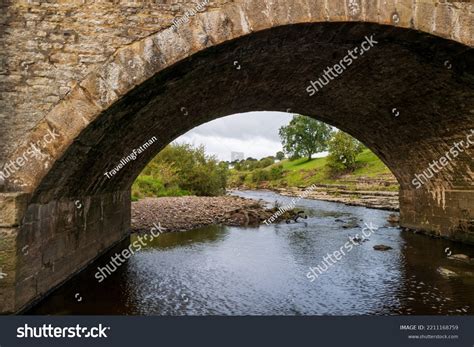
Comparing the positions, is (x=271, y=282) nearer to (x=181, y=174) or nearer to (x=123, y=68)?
(x=123, y=68)

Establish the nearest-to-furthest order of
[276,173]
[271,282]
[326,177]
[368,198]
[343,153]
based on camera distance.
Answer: [271,282] → [368,198] → [343,153] → [326,177] → [276,173]

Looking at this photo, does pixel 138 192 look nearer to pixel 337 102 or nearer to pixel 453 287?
pixel 337 102

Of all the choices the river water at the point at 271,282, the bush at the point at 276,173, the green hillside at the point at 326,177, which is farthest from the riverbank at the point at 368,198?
A: the bush at the point at 276,173

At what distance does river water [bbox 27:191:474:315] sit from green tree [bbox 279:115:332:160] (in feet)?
217

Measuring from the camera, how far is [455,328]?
5125 mm

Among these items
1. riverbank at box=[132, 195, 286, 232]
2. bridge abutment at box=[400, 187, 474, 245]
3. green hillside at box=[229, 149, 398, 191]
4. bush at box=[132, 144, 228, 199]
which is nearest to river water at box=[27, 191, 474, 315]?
bridge abutment at box=[400, 187, 474, 245]

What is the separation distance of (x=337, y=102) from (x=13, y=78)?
327 inches

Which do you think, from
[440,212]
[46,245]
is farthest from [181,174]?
[46,245]

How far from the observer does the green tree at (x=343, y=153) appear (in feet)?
158

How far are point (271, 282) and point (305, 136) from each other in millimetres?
72973

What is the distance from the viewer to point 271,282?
8047 millimetres

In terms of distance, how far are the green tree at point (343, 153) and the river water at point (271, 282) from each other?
36.4 m

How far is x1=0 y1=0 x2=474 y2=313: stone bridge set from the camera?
5461mm

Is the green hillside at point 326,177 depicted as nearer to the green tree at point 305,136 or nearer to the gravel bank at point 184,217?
the green tree at point 305,136
